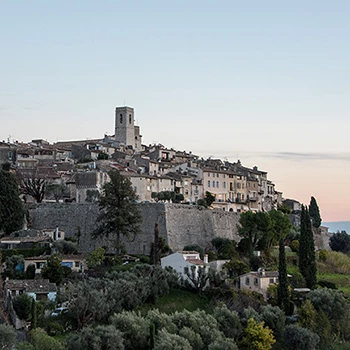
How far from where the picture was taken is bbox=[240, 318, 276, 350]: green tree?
1542 inches

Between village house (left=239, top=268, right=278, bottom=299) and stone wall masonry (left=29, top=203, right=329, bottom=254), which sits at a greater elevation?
stone wall masonry (left=29, top=203, right=329, bottom=254)

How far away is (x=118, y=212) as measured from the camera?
51.9 meters

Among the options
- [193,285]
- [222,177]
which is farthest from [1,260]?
[222,177]

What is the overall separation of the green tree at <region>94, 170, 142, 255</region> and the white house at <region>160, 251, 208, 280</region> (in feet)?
12.1

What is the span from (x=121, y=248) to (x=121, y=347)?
18.5 m

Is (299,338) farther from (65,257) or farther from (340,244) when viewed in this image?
(340,244)

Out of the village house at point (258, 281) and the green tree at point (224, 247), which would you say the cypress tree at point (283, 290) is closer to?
the village house at point (258, 281)

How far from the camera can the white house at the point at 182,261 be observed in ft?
159

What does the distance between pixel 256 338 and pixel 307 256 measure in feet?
48.3

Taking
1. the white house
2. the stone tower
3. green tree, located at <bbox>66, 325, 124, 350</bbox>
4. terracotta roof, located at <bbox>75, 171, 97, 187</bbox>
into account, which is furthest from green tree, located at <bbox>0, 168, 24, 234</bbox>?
the stone tower

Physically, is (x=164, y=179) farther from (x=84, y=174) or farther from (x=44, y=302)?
(x=44, y=302)

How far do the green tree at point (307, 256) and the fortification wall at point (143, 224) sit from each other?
9.62 meters

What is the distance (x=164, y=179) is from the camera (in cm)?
7188

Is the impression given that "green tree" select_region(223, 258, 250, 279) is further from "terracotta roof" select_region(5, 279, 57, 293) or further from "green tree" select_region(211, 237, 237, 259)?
"terracotta roof" select_region(5, 279, 57, 293)
